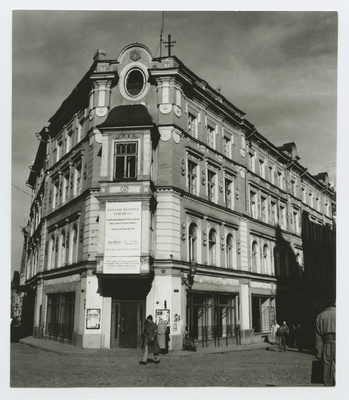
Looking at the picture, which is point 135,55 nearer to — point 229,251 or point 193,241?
point 193,241

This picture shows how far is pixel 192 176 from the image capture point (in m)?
21.9

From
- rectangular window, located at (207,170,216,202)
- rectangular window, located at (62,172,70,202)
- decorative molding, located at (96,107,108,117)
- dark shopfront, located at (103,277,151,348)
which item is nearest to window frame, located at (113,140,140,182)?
decorative molding, located at (96,107,108,117)

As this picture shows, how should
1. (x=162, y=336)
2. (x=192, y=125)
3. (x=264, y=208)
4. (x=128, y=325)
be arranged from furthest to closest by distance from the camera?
1. (x=264, y=208)
2. (x=192, y=125)
3. (x=128, y=325)
4. (x=162, y=336)

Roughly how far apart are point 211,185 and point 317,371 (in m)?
13.3

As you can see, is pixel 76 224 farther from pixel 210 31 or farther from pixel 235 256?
pixel 210 31

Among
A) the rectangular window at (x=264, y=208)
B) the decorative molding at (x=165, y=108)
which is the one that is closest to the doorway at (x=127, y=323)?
the decorative molding at (x=165, y=108)

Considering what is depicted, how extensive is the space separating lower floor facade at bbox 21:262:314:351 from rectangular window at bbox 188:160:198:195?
3.56m

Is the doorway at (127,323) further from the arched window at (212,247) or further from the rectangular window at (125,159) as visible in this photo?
the rectangular window at (125,159)

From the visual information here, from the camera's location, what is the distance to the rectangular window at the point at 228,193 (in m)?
24.0

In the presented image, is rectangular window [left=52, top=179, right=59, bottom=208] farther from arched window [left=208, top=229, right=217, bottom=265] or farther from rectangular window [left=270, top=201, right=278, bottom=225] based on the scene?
rectangular window [left=270, top=201, right=278, bottom=225]

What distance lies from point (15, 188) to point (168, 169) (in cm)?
870

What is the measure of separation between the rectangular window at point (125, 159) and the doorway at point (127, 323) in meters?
5.21

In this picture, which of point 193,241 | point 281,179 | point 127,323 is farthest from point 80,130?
point 281,179
